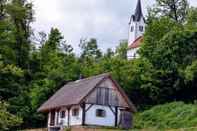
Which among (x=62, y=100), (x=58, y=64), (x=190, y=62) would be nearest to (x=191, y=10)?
(x=190, y=62)

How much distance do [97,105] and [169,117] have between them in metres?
6.47

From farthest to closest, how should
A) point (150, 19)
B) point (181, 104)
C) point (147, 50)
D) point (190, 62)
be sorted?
point (150, 19)
point (147, 50)
point (190, 62)
point (181, 104)

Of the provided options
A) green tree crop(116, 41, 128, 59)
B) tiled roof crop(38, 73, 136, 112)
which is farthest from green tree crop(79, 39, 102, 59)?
tiled roof crop(38, 73, 136, 112)

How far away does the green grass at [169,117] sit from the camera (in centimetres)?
4505

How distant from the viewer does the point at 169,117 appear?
48219 millimetres

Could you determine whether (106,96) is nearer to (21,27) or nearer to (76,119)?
(76,119)

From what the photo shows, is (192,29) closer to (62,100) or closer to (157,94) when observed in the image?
(157,94)

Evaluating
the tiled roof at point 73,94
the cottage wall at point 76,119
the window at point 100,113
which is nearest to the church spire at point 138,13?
the tiled roof at point 73,94

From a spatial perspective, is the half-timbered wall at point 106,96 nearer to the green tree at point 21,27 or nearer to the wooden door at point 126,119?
the wooden door at point 126,119

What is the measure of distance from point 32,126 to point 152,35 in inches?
711

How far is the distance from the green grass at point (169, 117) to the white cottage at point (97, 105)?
1424 mm

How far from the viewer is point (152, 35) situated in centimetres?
6462

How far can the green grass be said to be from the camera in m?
45.1

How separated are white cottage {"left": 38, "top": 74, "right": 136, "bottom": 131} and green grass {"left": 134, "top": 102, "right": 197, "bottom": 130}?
4.67 ft
